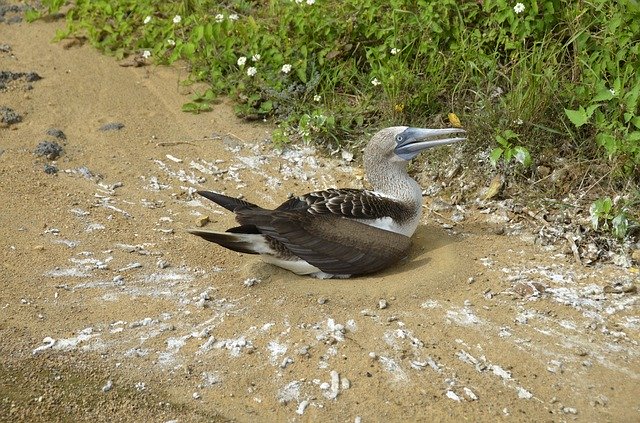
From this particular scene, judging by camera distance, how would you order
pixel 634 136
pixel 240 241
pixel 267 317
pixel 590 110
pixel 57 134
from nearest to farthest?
pixel 267 317
pixel 240 241
pixel 634 136
pixel 590 110
pixel 57 134

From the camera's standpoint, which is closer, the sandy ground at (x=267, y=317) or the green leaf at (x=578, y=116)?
the sandy ground at (x=267, y=317)

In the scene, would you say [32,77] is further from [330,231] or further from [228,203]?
[330,231]

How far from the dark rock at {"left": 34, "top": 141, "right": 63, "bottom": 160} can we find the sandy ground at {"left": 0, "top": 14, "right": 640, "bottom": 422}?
6 centimetres

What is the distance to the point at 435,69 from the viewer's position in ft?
24.2

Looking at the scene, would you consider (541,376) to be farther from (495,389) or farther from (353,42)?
(353,42)

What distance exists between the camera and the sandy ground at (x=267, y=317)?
186 inches

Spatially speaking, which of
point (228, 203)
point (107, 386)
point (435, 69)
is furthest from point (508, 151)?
point (107, 386)

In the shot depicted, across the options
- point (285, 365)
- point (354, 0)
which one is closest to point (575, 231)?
point (285, 365)

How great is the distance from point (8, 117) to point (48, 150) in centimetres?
75

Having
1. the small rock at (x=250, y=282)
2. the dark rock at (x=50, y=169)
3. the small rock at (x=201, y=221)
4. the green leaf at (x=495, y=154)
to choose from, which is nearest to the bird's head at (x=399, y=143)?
the green leaf at (x=495, y=154)

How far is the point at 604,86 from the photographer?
6551 millimetres

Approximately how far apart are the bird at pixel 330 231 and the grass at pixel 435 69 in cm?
112

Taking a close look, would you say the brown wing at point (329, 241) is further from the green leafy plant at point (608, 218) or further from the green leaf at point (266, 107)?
the green leaf at point (266, 107)

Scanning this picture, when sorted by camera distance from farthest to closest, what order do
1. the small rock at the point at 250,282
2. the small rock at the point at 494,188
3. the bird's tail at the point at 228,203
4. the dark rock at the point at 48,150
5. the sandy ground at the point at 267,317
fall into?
the dark rock at the point at 48,150, the small rock at the point at 494,188, the bird's tail at the point at 228,203, the small rock at the point at 250,282, the sandy ground at the point at 267,317
